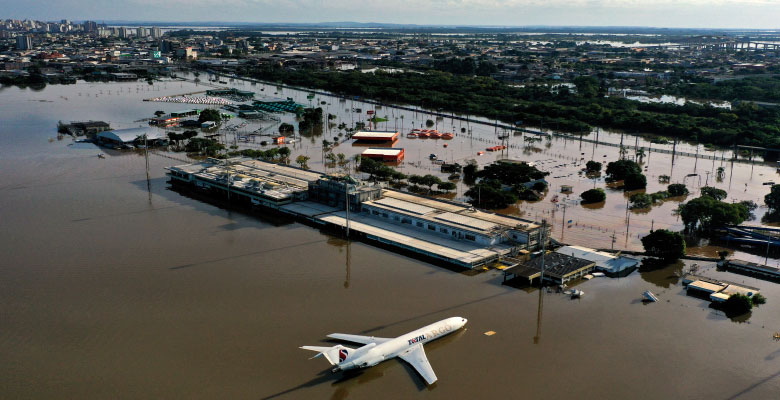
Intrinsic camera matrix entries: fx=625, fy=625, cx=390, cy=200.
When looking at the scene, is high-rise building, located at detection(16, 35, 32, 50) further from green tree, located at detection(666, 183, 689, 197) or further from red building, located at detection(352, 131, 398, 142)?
green tree, located at detection(666, 183, 689, 197)

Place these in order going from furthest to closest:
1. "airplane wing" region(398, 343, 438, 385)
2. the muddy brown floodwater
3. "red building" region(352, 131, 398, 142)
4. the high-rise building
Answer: the high-rise building
"red building" region(352, 131, 398, 142)
"airplane wing" region(398, 343, 438, 385)
the muddy brown floodwater

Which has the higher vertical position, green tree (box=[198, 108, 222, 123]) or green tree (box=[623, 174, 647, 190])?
green tree (box=[198, 108, 222, 123])

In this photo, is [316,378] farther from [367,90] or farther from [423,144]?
[367,90]

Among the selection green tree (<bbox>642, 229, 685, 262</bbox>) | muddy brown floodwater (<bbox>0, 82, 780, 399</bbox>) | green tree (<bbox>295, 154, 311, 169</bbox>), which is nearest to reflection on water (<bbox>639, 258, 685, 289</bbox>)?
muddy brown floodwater (<bbox>0, 82, 780, 399</bbox>)

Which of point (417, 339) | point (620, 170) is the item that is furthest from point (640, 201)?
point (417, 339)

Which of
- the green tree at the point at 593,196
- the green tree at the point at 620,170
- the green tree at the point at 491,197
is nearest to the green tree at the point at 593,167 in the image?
the green tree at the point at 620,170

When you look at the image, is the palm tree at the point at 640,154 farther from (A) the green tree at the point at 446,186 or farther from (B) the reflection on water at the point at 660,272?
(B) the reflection on water at the point at 660,272
